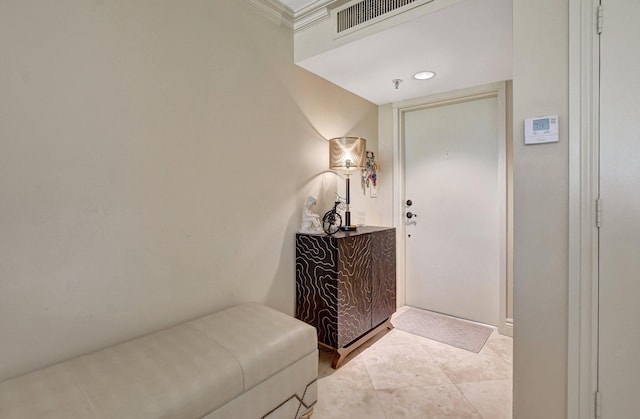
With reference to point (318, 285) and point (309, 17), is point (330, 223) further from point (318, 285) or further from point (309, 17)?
point (309, 17)

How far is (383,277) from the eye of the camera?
8.23 feet

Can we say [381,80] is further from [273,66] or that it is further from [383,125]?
[273,66]

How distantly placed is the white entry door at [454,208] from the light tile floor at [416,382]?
58 cm

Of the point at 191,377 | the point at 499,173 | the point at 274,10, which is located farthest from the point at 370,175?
the point at 191,377

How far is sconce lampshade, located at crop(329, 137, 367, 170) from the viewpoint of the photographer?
2.39 m

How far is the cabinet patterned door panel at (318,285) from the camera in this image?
2.01 m

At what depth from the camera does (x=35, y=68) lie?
46.3 inches

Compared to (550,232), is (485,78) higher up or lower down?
higher up

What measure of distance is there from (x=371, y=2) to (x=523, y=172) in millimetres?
1359

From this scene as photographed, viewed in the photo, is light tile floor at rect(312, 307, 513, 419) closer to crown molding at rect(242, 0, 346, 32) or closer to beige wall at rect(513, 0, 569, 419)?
beige wall at rect(513, 0, 569, 419)

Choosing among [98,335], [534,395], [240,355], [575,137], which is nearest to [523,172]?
[575,137]

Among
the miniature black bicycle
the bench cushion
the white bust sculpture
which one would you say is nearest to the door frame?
the miniature black bicycle

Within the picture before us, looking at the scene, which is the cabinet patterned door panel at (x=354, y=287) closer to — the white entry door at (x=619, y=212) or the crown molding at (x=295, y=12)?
the white entry door at (x=619, y=212)

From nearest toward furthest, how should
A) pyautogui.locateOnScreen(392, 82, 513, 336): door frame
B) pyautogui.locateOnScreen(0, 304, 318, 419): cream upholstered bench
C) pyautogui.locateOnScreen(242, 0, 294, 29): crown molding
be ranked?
pyautogui.locateOnScreen(0, 304, 318, 419): cream upholstered bench
pyautogui.locateOnScreen(242, 0, 294, 29): crown molding
pyautogui.locateOnScreen(392, 82, 513, 336): door frame
